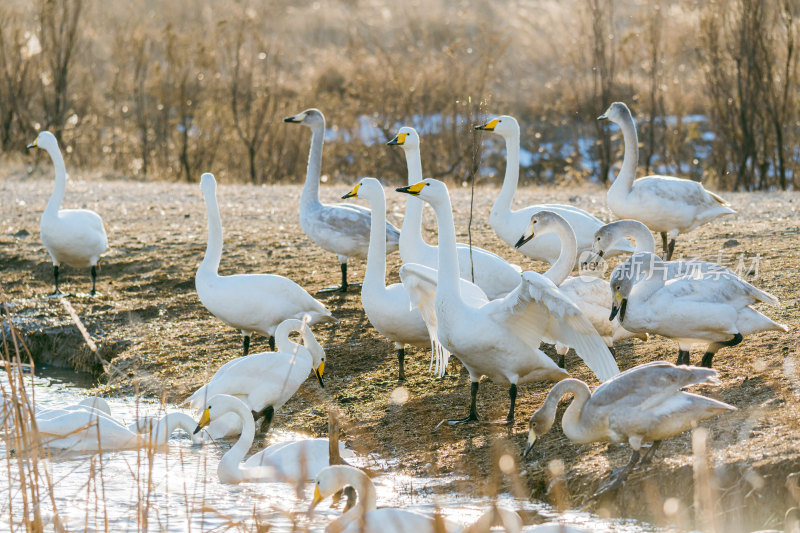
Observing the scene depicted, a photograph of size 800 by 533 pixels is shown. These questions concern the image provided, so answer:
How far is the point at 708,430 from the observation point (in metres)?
5.00

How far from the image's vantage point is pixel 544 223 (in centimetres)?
665

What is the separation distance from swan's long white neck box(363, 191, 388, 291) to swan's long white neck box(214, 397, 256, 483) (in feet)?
4.53

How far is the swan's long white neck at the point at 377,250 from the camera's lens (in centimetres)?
674

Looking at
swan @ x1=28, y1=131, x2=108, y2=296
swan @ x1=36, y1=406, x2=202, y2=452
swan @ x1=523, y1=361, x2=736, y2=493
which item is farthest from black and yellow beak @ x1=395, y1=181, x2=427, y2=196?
swan @ x1=28, y1=131, x2=108, y2=296

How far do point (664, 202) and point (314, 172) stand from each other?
335 centimetres

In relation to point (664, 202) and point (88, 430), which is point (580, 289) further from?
point (88, 430)

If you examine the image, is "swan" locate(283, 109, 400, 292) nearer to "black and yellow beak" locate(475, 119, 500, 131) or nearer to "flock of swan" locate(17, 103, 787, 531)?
"flock of swan" locate(17, 103, 787, 531)

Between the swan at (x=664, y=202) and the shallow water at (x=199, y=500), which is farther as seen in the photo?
the swan at (x=664, y=202)

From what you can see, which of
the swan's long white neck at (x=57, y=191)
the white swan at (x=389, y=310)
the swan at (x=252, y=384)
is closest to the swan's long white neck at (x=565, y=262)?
the white swan at (x=389, y=310)

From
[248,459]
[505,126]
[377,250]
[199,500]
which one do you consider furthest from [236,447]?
[505,126]

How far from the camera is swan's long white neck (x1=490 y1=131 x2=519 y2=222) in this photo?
8.04m

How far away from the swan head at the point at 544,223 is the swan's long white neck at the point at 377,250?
3.04 ft

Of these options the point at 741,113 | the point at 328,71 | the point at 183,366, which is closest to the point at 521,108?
the point at 328,71

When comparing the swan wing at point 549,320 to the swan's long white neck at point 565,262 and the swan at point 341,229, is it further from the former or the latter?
the swan at point 341,229
